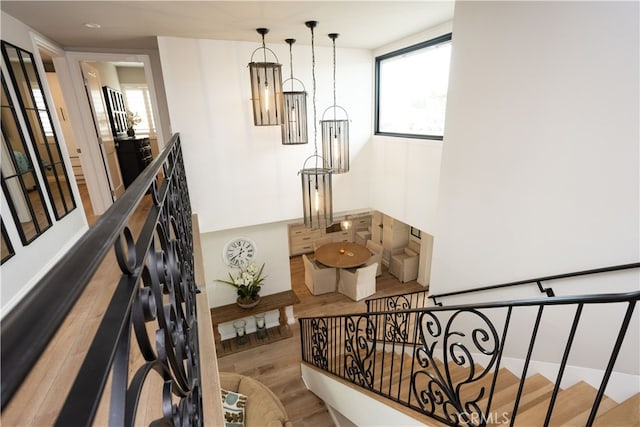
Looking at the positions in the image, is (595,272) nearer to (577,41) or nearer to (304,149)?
(577,41)

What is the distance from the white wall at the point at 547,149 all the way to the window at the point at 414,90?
1277mm

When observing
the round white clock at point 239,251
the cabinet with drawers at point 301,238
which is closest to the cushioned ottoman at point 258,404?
the round white clock at point 239,251

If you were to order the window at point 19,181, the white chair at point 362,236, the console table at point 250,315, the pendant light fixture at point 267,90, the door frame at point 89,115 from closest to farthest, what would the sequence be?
the window at point 19,181, the pendant light fixture at point 267,90, the door frame at point 89,115, the console table at point 250,315, the white chair at point 362,236

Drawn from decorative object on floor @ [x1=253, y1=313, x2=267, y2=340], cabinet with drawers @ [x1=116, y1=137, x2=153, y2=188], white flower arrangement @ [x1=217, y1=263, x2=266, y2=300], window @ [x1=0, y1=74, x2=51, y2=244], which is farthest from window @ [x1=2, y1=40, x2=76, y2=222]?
decorative object on floor @ [x1=253, y1=313, x2=267, y2=340]

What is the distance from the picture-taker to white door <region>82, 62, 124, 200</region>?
4.63 m

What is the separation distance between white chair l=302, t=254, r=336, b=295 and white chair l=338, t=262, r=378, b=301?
22 centimetres

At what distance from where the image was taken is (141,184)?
3.00 ft

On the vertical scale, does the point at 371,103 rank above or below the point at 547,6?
below

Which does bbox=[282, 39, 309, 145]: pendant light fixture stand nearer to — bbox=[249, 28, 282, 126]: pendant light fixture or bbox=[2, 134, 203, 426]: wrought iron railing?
bbox=[249, 28, 282, 126]: pendant light fixture

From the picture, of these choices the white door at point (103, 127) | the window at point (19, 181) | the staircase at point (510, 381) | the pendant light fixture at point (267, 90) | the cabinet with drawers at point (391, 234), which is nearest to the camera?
the staircase at point (510, 381)

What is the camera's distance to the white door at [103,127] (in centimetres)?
463

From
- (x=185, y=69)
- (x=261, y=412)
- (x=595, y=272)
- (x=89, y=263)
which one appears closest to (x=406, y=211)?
(x=595, y=272)

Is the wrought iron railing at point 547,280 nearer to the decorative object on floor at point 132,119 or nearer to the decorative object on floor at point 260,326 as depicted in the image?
the decorative object on floor at point 260,326

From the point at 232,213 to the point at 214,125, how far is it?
4.35 ft
